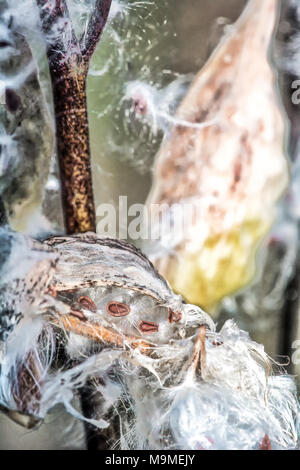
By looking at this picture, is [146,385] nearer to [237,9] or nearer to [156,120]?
[156,120]

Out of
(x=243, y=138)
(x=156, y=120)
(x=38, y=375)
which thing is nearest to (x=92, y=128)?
(x=156, y=120)

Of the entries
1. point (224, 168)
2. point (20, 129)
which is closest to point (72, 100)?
point (20, 129)

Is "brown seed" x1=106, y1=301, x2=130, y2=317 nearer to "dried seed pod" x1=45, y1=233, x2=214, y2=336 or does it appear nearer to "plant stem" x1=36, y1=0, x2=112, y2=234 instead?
"dried seed pod" x1=45, y1=233, x2=214, y2=336

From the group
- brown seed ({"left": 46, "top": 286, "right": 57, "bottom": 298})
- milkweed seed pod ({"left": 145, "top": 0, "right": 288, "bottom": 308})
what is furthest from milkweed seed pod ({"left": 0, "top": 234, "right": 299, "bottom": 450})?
milkweed seed pod ({"left": 145, "top": 0, "right": 288, "bottom": 308})

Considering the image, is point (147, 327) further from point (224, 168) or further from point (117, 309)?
point (224, 168)

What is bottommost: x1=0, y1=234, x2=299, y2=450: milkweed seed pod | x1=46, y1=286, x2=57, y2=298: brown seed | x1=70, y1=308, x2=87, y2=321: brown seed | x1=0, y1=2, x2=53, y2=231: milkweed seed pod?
x1=0, y1=234, x2=299, y2=450: milkweed seed pod
